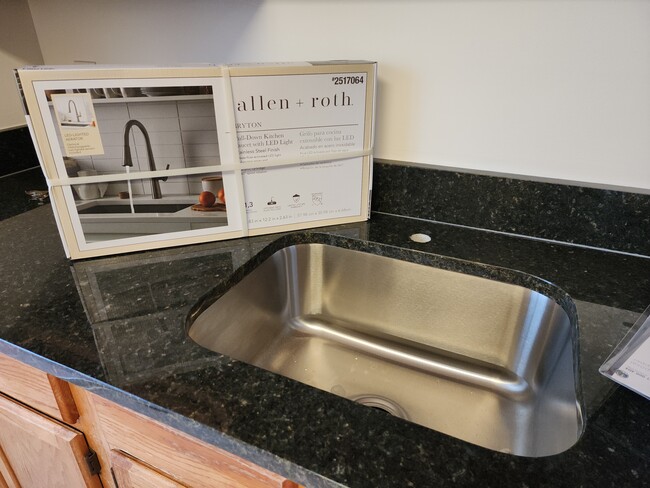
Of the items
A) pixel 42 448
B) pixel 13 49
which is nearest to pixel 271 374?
pixel 42 448

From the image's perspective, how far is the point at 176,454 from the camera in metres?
0.56

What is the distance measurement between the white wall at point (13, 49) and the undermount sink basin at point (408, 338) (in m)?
0.93

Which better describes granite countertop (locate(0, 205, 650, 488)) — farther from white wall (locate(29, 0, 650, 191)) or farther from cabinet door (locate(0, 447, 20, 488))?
cabinet door (locate(0, 447, 20, 488))

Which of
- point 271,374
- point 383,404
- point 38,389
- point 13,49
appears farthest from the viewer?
point 13,49

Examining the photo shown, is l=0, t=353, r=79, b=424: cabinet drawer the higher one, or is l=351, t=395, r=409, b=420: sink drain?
l=0, t=353, r=79, b=424: cabinet drawer

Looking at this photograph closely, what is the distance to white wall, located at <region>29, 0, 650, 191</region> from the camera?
706 millimetres

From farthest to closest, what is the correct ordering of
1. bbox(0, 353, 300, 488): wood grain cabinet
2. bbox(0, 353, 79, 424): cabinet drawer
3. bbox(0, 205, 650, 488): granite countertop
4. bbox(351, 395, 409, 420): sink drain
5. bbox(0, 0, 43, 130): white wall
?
bbox(0, 0, 43, 130): white wall → bbox(351, 395, 409, 420): sink drain → bbox(0, 353, 79, 424): cabinet drawer → bbox(0, 353, 300, 488): wood grain cabinet → bbox(0, 205, 650, 488): granite countertop

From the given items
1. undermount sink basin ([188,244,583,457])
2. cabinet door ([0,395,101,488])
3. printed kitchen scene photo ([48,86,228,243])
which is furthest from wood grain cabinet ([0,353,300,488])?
printed kitchen scene photo ([48,86,228,243])

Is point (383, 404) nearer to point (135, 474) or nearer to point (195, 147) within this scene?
point (135, 474)

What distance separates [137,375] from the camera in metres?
0.52

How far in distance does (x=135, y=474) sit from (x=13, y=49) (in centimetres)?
121

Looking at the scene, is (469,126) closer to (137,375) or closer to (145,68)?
(145,68)

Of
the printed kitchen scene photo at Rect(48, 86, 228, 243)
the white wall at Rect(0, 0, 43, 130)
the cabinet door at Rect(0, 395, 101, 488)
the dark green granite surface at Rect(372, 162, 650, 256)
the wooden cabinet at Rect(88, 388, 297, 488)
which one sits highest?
the white wall at Rect(0, 0, 43, 130)

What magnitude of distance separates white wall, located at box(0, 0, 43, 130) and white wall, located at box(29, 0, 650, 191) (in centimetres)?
42
